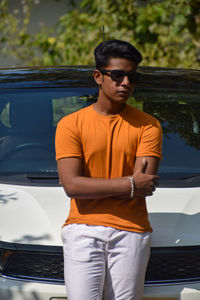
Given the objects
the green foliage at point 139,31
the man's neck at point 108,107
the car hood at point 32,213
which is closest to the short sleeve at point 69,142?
the man's neck at point 108,107

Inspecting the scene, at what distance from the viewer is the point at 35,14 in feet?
45.3

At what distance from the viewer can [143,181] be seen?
102 inches

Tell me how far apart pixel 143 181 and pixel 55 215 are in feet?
2.47

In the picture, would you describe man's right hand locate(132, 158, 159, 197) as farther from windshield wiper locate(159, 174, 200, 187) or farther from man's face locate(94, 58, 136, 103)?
windshield wiper locate(159, 174, 200, 187)

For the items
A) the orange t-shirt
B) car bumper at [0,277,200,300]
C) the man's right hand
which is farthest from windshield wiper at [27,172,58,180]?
the man's right hand

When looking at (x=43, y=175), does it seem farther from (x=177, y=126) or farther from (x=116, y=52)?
(x=116, y=52)

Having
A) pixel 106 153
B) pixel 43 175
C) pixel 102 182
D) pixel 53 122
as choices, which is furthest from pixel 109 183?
pixel 53 122

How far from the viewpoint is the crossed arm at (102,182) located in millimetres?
2555

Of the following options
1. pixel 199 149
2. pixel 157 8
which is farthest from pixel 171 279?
pixel 157 8

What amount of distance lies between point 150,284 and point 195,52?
7.66m

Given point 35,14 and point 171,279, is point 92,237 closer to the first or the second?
point 171,279

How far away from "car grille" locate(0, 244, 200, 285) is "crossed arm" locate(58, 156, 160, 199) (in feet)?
1.47

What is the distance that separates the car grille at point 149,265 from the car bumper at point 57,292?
38mm

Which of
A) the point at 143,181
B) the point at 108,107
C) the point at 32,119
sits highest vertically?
the point at 108,107
